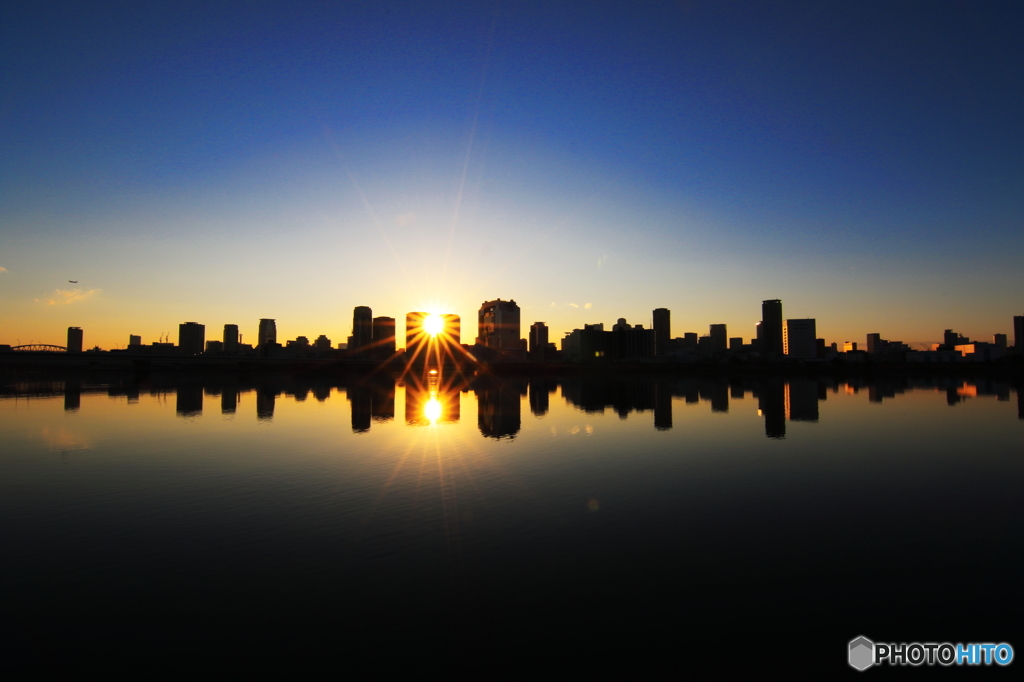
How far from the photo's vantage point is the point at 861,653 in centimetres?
1182

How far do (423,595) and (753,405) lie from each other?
230 ft

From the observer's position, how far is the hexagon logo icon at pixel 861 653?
37.8 ft

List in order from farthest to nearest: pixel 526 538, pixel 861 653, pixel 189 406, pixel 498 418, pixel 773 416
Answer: pixel 189 406 → pixel 773 416 → pixel 498 418 → pixel 526 538 → pixel 861 653

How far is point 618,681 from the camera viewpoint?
10.6 meters

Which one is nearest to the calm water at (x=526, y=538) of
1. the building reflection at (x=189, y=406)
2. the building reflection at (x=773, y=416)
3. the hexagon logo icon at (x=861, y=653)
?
the hexagon logo icon at (x=861, y=653)

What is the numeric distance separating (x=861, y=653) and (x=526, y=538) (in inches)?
396

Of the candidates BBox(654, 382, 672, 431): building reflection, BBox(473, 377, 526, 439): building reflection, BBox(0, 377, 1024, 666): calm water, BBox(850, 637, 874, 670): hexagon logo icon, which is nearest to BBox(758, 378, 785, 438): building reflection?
BBox(0, 377, 1024, 666): calm water

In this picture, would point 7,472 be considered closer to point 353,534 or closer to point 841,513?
point 353,534

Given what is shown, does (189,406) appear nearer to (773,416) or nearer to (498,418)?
(498,418)

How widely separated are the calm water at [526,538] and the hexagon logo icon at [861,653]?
33 cm

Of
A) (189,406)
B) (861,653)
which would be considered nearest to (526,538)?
(861,653)

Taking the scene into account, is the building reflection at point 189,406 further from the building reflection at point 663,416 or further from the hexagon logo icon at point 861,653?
the hexagon logo icon at point 861,653

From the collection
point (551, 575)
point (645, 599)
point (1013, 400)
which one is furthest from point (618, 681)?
point (1013, 400)

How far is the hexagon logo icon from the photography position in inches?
454
